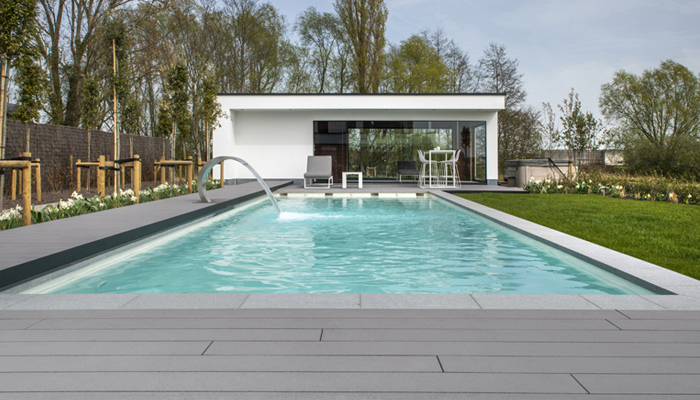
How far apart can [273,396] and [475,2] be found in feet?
80.4

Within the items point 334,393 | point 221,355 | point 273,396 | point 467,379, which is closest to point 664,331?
point 467,379

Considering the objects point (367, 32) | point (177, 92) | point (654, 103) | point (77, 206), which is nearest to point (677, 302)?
point (77, 206)

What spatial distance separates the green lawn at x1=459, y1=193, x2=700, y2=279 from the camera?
393 cm

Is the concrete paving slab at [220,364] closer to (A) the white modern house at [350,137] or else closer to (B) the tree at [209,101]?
(B) the tree at [209,101]

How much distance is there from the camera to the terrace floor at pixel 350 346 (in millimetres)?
1498

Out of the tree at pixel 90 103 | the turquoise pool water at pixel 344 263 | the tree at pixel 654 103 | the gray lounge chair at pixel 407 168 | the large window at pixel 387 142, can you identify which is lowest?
the turquoise pool water at pixel 344 263

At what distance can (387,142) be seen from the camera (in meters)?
15.0

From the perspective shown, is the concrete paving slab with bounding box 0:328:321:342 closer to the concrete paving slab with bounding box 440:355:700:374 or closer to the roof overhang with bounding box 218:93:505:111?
the concrete paving slab with bounding box 440:355:700:374

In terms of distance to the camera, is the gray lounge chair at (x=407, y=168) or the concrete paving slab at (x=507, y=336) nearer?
the concrete paving slab at (x=507, y=336)

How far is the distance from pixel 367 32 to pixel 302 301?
18.2 metres

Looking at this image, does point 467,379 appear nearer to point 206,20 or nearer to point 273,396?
point 273,396

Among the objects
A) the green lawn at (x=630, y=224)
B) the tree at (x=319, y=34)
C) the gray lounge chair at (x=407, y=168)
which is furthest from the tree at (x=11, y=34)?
the tree at (x=319, y=34)

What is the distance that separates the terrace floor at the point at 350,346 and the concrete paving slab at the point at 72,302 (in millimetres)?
11

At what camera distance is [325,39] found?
2219 cm
